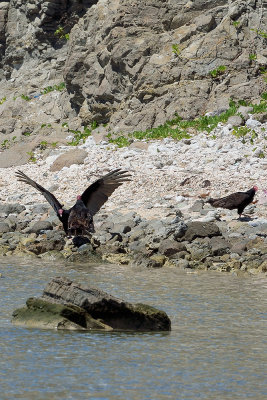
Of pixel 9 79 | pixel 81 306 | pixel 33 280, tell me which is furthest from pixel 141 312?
pixel 9 79

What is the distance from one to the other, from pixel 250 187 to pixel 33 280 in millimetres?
8214

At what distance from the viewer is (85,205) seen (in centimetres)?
1772

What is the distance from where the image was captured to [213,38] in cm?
2877

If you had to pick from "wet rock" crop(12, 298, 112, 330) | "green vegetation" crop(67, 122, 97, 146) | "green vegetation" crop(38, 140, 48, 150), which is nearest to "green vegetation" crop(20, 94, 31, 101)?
"green vegetation" crop(67, 122, 97, 146)

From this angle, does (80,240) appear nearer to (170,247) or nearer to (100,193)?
(100,193)

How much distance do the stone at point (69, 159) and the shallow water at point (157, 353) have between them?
11.7 meters

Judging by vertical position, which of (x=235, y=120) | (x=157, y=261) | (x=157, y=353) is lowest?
(x=157, y=353)

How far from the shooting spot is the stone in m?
25.4

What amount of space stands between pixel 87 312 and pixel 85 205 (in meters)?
7.54

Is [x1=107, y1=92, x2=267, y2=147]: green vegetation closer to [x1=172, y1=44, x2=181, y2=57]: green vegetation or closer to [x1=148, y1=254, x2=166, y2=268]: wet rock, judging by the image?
[x1=172, y1=44, x2=181, y2=57]: green vegetation

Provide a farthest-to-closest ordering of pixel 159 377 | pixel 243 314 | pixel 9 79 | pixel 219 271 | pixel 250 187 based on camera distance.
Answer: pixel 9 79, pixel 250 187, pixel 219 271, pixel 243 314, pixel 159 377

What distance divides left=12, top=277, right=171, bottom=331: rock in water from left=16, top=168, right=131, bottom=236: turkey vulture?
21.4ft

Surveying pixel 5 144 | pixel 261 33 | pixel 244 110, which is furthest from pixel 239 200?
pixel 5 144

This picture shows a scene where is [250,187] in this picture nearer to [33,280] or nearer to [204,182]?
[204,182]
